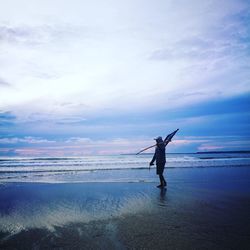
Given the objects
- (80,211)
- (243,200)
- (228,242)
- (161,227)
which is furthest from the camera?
(243,200)

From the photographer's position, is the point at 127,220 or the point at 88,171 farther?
the point at 88,171

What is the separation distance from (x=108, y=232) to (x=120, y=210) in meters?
2.08

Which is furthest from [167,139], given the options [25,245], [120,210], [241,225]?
[25,245]

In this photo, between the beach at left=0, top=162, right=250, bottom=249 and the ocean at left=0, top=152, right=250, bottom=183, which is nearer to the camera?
the beach at left=0, top=162, right=250, bottom=249

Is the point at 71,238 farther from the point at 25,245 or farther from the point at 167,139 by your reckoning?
the point at 167,139

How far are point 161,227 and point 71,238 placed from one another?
1.96 meters

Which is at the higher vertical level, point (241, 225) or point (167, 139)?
point (167, 139)

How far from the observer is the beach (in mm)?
4785

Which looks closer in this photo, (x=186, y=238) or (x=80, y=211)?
(x=186, y=238)

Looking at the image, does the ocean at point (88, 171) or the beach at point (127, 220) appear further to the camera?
the ocean at point (88, 171)

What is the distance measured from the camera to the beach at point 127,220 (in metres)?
4.79

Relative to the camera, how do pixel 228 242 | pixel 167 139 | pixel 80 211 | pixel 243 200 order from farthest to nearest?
pixel 167 139 → pixel 243 200 → pixel 80 211 → pixel 228 242

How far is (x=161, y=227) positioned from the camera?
18.5 ft

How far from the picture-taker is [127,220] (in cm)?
629
